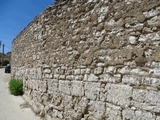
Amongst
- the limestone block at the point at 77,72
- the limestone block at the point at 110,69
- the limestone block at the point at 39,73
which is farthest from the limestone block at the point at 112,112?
the limestone block at the point at 39,73

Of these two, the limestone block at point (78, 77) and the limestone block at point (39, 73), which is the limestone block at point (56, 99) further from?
the limestone block at point (39, 73)

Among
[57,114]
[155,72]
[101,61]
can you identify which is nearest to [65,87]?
[57,114]

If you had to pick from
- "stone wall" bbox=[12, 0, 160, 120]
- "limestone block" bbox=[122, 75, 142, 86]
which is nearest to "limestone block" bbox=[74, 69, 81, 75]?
"stone wall" bbox=[12, 0, 160, 120]

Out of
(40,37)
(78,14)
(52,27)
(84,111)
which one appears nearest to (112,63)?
(84,111)

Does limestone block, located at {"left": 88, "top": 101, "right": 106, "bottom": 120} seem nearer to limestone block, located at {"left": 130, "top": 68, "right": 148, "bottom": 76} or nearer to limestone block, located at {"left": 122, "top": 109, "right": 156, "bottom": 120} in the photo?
limestone block, located at {"left": 122, "top": 109, "right": 156, "bottom": 120}

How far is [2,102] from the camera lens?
589 cm

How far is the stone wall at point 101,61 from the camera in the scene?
2.16 m

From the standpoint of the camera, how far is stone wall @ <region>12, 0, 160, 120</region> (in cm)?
216

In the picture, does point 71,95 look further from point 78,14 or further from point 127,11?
point 127,11

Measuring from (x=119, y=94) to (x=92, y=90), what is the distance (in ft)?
1.87

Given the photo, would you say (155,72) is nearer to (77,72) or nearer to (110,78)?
(110,78)

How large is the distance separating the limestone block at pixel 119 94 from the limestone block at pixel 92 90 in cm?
22

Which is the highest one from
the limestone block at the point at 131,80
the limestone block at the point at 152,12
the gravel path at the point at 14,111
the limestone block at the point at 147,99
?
the limestone block at the point at 152,12

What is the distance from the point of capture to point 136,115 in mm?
2207
